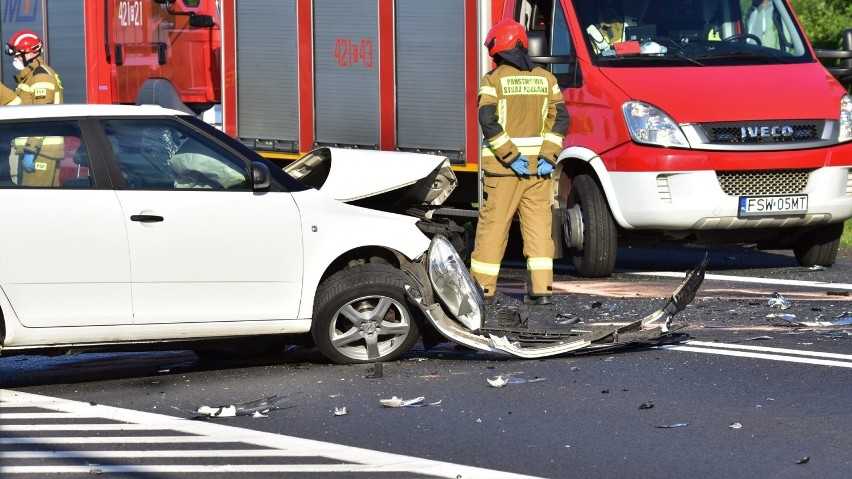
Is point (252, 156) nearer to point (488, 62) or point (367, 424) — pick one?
point (367, 424)

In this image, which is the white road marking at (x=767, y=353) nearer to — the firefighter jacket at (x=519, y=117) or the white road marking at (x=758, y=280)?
the firefighter jacket at (x=519, y=117)

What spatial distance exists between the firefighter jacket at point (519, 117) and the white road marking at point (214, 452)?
385 cm

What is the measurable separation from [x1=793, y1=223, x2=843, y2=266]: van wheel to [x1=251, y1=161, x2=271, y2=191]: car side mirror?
5893 mm

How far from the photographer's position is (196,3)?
17156mm

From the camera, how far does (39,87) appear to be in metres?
13.4

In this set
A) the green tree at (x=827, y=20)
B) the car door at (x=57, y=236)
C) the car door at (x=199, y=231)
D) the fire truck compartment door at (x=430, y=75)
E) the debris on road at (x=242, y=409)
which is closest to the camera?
the debris on road at (x=242, y=409)

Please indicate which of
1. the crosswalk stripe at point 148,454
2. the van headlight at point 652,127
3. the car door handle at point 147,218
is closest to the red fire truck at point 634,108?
the van headlight at point 652,127

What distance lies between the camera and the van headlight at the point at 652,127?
37.8ft

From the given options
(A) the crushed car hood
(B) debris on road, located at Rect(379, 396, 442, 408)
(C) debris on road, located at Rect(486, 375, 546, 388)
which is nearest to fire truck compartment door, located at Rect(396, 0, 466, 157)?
(A) the crushed car hood

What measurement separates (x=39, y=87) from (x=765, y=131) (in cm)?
597

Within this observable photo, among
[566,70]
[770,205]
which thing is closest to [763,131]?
[770,205]

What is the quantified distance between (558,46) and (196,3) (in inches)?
233

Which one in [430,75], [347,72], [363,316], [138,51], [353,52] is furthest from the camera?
[138,51]

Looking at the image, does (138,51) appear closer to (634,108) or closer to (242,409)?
(634,108)
